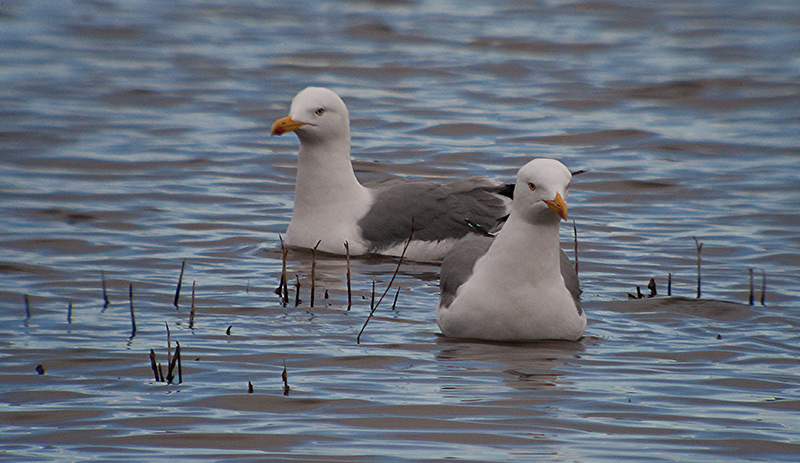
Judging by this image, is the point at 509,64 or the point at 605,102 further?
the point at 509,64

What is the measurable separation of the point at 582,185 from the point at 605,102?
15.1ft

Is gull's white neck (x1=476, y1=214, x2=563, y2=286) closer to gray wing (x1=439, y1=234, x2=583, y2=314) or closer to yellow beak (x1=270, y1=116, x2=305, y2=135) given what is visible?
gray wing (x1=439, y1=234, x2=583, y2=314)

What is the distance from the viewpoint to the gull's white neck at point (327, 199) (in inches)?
409

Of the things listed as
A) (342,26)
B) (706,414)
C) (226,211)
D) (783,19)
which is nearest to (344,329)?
(706,414)

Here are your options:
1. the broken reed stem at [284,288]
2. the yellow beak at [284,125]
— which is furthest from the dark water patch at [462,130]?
the broken reed stem at [284,288]

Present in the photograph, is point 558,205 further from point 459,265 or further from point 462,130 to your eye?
point 462,130

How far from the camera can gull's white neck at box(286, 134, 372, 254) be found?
10398 mm

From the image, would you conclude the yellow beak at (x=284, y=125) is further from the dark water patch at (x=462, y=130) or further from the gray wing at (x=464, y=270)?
the dark water patch at (x=462, y=130)

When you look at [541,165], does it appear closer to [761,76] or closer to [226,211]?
[226,211]

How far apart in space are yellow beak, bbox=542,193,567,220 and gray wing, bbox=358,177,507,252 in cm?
304

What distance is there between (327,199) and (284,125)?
0.80 m

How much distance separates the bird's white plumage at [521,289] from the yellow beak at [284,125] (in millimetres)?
3076

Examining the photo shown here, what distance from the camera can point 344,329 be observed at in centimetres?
788

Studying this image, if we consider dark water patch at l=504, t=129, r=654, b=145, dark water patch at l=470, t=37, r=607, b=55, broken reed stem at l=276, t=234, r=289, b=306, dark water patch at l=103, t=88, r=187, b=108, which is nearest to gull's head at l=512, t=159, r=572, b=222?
broken reed stem at l=276, t=234, r=289, b=306
